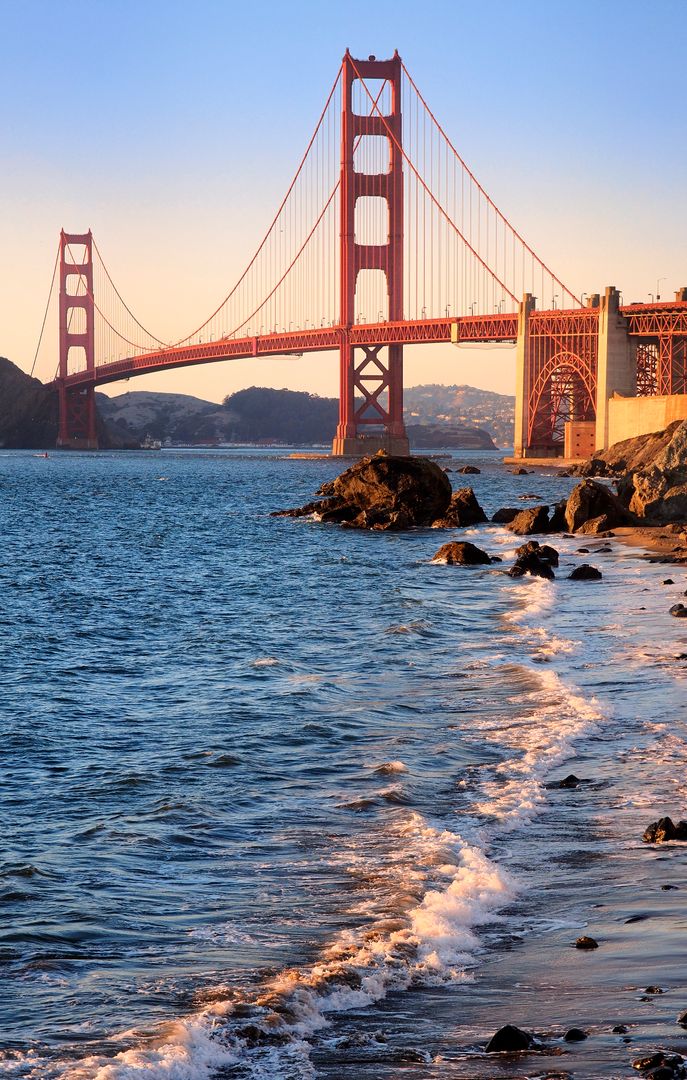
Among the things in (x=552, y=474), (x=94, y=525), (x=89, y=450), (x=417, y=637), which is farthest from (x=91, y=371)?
(x=417, y=637)

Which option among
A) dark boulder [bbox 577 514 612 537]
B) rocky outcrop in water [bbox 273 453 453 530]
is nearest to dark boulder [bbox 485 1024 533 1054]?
dark boulder [bbox 577 514 612 537]

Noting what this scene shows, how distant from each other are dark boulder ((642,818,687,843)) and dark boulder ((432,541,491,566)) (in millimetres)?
21761

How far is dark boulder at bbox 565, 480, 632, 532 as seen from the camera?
123 ft

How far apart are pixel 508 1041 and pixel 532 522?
33.2 metres

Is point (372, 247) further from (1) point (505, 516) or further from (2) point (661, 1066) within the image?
(2) point (661, 1066)

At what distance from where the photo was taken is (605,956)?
20.9 feet

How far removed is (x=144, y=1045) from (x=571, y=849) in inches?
138

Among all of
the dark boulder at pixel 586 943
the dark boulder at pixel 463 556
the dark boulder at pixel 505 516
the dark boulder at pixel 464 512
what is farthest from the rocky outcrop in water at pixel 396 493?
the dark boulder at pixel 586 943

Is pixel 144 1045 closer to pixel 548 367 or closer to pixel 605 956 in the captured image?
pixel 605 956

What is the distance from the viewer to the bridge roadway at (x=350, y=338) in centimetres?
9150

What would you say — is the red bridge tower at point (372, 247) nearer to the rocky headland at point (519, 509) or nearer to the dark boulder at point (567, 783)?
the rocky headland at point (519, 509)

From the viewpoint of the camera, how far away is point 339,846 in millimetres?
8523

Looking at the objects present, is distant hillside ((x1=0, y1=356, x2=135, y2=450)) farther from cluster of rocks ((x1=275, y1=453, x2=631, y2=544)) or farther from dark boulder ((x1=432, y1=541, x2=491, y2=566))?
dark boulder ((x1=432, y1=541, x2=491, y2=566))

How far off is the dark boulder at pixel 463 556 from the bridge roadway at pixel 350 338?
5983 centimetres
